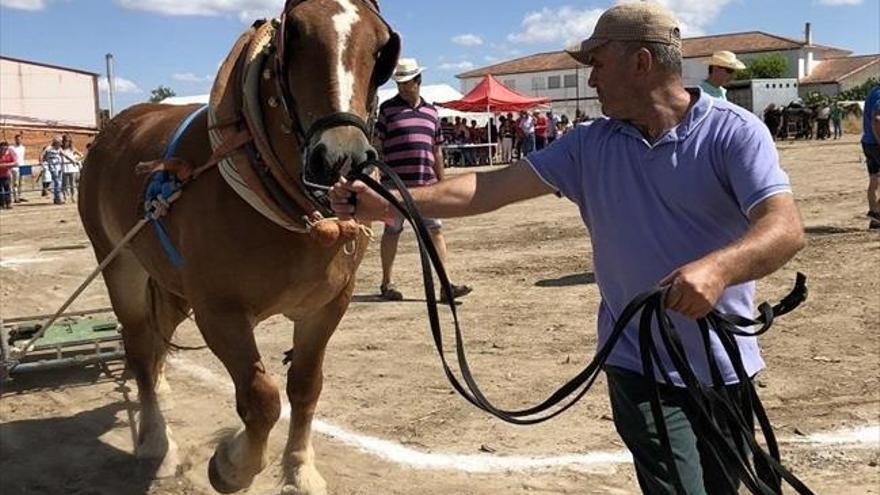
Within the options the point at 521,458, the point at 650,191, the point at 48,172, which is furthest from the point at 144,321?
the point at 48,172

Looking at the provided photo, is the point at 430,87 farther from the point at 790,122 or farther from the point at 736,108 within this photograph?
the point at 736,108

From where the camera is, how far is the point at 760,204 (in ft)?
7.46

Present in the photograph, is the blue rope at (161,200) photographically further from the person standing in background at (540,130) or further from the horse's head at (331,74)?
the person standing in background at (540,130)

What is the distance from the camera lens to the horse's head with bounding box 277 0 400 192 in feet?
9.05

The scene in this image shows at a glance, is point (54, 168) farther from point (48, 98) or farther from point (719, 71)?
point (48, 98)

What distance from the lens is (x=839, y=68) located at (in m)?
83.9

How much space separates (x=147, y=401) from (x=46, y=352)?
1375 mm

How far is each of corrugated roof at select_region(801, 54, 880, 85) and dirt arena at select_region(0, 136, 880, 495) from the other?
78029mm

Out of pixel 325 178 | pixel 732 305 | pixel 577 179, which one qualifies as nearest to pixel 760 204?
pixel 732 305

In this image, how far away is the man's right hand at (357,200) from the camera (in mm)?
2611

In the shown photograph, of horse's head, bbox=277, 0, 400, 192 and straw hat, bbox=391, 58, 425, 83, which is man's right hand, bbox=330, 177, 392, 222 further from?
straw hat, bbox=391, 58, 425, 83

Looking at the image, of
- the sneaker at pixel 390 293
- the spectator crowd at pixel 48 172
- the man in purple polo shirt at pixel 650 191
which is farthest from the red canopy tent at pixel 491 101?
the man in purple polo shirt at pixel 650 191

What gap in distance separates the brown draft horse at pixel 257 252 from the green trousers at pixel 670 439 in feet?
3.38

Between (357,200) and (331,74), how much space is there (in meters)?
0.58
